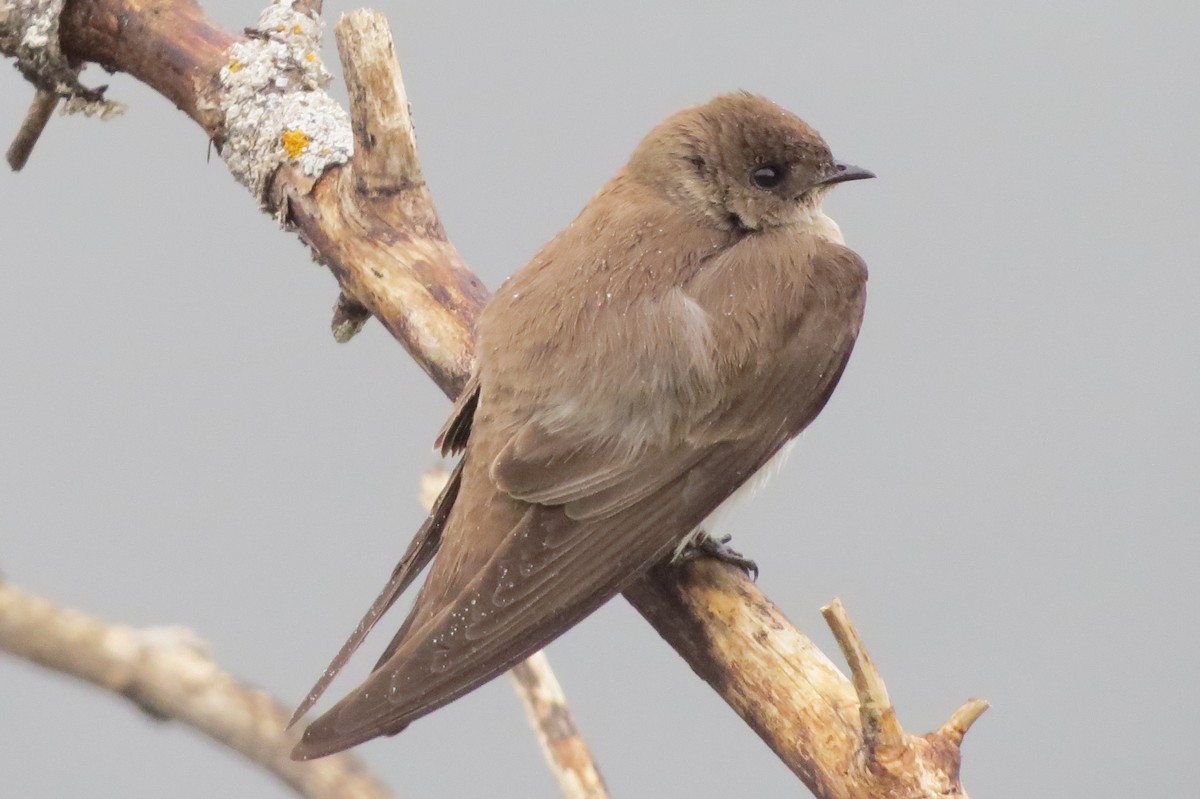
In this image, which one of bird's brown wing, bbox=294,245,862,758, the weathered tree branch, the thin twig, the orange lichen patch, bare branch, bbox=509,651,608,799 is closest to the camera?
the weathered tree branch

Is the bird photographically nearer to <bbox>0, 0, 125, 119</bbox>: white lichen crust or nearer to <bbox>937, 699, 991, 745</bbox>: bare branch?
<bbox>937, 699, 991, 745</bbox>: bare branch

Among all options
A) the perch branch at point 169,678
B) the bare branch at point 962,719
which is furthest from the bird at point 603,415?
the bare branch at point 962,719

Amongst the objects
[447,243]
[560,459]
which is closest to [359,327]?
[447,243]

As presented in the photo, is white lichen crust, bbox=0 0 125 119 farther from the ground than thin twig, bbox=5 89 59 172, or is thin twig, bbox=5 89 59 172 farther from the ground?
white lichen crust, bbox=0 0 125 119

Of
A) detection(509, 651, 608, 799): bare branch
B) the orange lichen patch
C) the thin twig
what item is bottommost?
detection(509, 651, 608, 799): bare branch

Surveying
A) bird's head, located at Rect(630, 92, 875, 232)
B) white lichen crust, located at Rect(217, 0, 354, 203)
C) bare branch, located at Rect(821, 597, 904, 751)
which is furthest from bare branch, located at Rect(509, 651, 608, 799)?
white lichen crust, located at Rect(217, 0, 354, 203)

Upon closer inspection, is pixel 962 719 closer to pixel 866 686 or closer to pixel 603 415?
pixel 866 686

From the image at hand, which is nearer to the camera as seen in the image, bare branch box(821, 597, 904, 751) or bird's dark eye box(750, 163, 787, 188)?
bare branch box(821, 597, 904, 751)

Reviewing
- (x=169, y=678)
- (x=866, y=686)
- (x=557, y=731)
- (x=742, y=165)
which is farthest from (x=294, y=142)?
(x=866, y=686)
